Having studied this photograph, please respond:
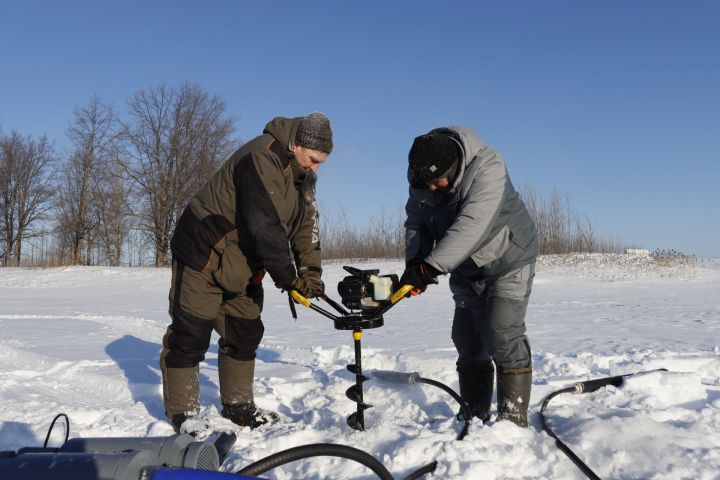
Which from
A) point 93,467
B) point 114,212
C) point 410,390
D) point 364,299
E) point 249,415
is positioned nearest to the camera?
point 93,467

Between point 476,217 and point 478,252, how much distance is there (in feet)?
0.84

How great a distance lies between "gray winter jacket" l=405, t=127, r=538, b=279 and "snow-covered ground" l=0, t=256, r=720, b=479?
83cm

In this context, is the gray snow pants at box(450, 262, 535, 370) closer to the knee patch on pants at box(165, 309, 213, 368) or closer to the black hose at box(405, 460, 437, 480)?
the black hose at box(405, 460, 437, 480)

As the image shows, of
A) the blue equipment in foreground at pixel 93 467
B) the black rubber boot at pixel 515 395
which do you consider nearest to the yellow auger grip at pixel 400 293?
the black rubber boot at pixel 515 395

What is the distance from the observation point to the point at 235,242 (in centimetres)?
328

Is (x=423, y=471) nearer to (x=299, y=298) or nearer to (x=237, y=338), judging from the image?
(x=299, y=298)

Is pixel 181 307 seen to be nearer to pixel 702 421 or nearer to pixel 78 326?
pixel 702 421

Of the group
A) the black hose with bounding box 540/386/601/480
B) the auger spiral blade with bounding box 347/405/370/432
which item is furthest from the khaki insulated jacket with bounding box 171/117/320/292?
the black hose with bounding box 540/386/601/480

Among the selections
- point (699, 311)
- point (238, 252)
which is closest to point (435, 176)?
point (238, 252)

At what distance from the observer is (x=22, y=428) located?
3295 millimetres

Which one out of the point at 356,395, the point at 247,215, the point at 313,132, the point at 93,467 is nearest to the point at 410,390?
the point at 356,395

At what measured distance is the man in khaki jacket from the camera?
311cm

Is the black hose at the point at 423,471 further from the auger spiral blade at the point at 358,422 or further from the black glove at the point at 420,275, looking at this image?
the black glove at the point at 420,275

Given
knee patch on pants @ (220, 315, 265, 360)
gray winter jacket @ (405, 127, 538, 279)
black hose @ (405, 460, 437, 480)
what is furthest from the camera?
knee patch on pants @ (220, 315, 265, 360)
